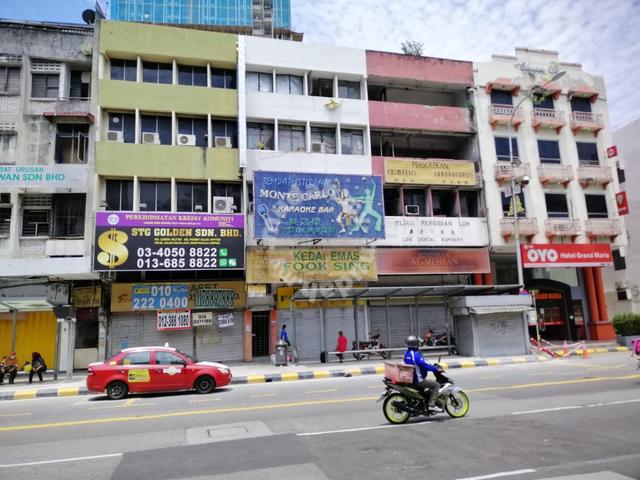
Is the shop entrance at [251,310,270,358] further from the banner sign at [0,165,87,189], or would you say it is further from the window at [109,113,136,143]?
the window at [109,113,136,143]

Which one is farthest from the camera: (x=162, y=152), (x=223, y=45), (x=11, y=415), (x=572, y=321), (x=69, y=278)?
(x=572, y=321)

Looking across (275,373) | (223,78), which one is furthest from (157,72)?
(275,373)

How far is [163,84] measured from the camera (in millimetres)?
24875

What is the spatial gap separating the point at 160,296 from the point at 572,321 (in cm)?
2536

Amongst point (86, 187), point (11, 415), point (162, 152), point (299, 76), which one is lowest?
point (11, 415)

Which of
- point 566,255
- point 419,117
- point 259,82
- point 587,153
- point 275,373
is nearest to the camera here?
point 275,373

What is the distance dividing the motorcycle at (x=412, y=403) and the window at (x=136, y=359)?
8.58m

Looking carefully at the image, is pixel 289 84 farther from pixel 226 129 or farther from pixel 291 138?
pixel 226 129

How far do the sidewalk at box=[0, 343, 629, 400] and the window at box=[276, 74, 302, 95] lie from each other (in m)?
15.1

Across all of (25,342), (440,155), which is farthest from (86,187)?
(440,155)

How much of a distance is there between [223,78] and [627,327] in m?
25.1

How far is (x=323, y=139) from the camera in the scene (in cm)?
2720

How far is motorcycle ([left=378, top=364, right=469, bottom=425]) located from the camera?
29.7 ft

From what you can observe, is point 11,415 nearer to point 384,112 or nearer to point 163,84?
point 163,84
